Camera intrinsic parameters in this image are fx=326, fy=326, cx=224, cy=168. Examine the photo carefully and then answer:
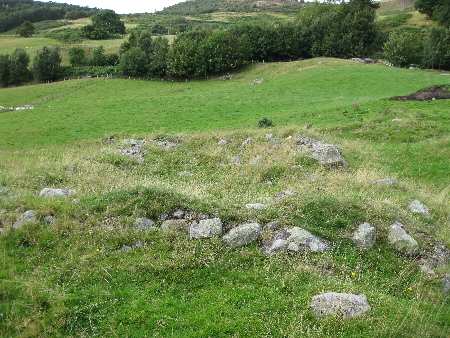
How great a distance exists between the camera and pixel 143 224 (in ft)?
34.4

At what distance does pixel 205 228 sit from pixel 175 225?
1.02m

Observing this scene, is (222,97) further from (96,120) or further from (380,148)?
(380,148)

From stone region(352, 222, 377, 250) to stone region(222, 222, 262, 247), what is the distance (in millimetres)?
2866

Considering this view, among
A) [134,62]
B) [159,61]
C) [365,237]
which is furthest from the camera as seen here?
[134,62]

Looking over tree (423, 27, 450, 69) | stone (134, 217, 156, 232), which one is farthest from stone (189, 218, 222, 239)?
tree (423, 27, 450, 69)

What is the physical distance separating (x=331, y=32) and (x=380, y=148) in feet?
212

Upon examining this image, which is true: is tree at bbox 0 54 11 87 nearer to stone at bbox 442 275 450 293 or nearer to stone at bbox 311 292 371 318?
stone at bbox 311 292 371 318

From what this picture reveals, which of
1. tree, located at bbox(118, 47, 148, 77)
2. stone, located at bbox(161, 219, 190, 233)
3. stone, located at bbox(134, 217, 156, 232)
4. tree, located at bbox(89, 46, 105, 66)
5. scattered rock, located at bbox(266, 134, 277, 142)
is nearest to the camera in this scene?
stone, located at bbox(161, 219, 190, 233)

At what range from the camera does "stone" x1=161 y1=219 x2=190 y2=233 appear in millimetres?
10236

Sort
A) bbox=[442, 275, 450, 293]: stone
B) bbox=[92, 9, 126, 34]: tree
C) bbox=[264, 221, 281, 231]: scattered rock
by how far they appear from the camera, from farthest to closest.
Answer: bbox=[92, 9, 126, 34]: tree
bbox=[264, 221, 281, 231]: scattered rock
bbox=[442, 275, 450, 293]: stone

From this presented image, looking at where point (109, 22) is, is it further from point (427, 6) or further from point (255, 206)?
point (255, 206)

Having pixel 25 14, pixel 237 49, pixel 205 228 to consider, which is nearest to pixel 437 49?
pixel 237 49

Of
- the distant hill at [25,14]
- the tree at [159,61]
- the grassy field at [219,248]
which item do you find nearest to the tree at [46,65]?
the tree at [159,61]

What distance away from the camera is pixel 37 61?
7850cm
